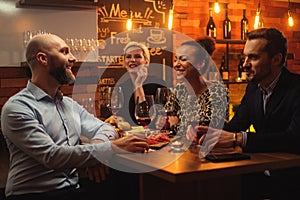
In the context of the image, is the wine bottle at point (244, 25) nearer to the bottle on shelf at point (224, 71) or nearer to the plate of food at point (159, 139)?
the bottle on shelf at point (224, 71)

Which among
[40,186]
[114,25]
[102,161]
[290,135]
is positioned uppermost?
[114,25]

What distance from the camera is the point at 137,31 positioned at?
16.3 ft

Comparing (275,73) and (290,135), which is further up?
(275,73)

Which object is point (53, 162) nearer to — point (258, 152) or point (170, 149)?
point (170, 149)

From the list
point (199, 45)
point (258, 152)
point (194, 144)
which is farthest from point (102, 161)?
point (199, 45)

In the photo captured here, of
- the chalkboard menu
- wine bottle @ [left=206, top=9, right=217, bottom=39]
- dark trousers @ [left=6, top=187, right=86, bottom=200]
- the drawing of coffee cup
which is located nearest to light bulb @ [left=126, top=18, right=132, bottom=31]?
the chalkboard menu

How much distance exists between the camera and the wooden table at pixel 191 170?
1.56 metres

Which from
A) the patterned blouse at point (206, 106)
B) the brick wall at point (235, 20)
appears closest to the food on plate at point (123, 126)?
the patterned blouse at point (206, 106)

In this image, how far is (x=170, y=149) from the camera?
6.48 feet

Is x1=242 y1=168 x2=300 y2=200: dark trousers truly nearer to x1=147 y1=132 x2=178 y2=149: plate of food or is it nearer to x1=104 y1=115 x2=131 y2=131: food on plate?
x1=147 y1=132 x2=178 y2=149: plate of food

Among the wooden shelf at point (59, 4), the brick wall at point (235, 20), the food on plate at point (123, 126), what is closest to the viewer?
the food on plate at point (123, 126)

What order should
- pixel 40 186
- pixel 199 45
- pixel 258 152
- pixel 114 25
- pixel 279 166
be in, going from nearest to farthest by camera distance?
pixel 279 166 < pixel 258 152 < pixel 40 186 < pixel 199 45 < pixel 114 25

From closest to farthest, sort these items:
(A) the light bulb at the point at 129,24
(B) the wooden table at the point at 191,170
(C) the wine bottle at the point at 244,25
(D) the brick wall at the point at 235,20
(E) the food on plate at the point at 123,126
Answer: (B) the wooden table at the point at 191,170 < (E) the food on plate at the point at 123,126 < (A) the light bulb at the point at 129,24 < (D) the brick wall at the point at 235,20 < (C) the wine bottle at the point at 244,25

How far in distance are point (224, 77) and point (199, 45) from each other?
6.68 feet
